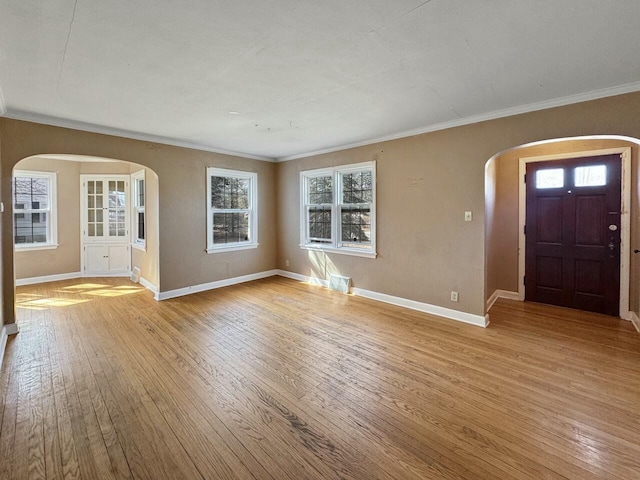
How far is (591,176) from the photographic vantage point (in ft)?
13.2

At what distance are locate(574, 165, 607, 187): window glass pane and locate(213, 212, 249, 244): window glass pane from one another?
561 centimetres

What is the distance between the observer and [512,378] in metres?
2.50

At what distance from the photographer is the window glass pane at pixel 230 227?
5609 millimetres

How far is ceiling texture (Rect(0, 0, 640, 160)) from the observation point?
173 centimetres

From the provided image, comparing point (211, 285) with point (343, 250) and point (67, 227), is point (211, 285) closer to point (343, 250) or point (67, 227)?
point (343, 250)

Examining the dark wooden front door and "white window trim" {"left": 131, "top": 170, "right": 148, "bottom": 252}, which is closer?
the dark wooden front door

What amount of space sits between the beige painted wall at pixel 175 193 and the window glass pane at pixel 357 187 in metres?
1.94

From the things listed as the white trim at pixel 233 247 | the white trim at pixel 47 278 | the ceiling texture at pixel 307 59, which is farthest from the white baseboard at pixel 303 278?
the white trim at pixel 47 278

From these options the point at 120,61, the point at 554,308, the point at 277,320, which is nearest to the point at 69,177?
the point at 120,61

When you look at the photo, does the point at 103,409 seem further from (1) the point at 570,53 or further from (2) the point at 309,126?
(1) the point at 570,53

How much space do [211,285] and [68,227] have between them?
3575 millimetres

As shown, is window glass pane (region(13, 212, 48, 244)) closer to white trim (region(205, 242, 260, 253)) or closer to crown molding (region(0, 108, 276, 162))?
crown molding (region(0, 108, 276, 162))

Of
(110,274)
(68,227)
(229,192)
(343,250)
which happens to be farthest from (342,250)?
(68,227)

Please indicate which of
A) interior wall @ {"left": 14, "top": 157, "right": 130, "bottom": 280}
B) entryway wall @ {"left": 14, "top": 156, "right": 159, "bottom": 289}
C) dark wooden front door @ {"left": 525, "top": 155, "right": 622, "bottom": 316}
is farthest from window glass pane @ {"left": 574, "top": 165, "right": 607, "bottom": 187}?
interior wall @ {"left": 14, "top": 157, "right": 130, "bottom": 280}
